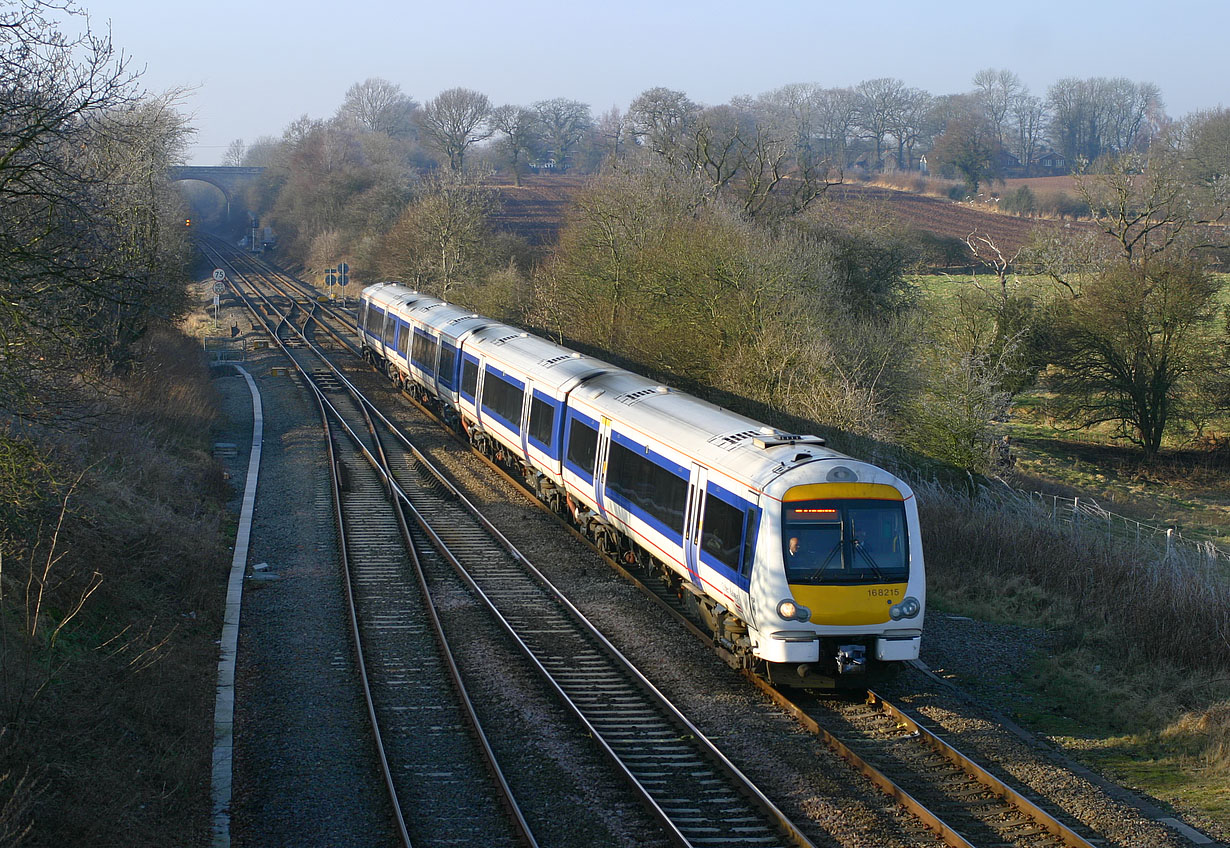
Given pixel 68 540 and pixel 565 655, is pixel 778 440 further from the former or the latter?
pixel 68 540

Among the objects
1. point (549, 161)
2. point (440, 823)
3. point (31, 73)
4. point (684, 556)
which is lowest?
point (440, 823)

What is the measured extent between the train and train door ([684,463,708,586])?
0.03 meters

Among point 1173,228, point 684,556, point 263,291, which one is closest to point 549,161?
point 263,291

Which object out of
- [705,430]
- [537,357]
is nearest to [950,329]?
[537,357]

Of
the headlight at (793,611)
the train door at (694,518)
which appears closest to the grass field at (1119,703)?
the headlight at (793,611)

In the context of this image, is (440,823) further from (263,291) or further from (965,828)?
(263,291)

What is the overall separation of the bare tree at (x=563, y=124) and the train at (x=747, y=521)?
102341 millimetres

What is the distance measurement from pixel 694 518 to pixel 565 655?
2155 millimetres

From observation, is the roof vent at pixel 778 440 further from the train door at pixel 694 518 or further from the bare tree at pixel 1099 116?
the bare tree at pixel 1099 116

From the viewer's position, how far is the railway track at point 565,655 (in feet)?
26.3

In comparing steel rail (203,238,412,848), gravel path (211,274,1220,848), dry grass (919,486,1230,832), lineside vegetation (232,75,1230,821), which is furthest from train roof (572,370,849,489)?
steel rail (203,238,412,848)

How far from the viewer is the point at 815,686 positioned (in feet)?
33.2

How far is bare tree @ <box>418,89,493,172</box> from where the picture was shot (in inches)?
3531

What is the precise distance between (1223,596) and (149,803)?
11.3m
